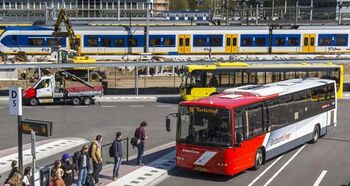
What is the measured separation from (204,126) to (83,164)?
4012 millimetres

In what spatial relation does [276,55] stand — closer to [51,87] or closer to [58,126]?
[51,87]

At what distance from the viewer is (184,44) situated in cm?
5262

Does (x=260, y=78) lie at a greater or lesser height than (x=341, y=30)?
lesser

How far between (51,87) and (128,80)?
13.0 metres

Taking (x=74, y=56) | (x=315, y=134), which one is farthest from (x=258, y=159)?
(x=74, y=56)

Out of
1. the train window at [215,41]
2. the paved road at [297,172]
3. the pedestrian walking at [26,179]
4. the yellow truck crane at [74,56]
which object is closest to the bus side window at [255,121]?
the paved road at [297,172]

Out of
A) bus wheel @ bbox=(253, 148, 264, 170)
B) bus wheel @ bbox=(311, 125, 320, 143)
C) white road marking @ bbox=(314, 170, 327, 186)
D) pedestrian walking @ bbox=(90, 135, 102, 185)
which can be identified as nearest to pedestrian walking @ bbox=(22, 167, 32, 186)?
pedestrian walking @ bbox=(90, 135, 102, 185)

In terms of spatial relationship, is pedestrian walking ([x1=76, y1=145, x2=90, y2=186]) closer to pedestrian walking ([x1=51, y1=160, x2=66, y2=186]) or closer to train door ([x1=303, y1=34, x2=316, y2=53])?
pedestrian walking ([x1=51, y1=160, x2=66, y2=186])

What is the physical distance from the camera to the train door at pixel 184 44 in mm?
52406

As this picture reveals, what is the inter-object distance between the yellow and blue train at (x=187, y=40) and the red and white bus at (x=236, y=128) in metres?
33.1

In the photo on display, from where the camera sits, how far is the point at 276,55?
52.9 m

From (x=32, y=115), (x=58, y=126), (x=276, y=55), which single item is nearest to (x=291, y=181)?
(x=58, y=126)

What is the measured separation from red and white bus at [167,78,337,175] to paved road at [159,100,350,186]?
14.5 inches

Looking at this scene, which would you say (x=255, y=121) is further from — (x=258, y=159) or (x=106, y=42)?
(x=106, y=42)
